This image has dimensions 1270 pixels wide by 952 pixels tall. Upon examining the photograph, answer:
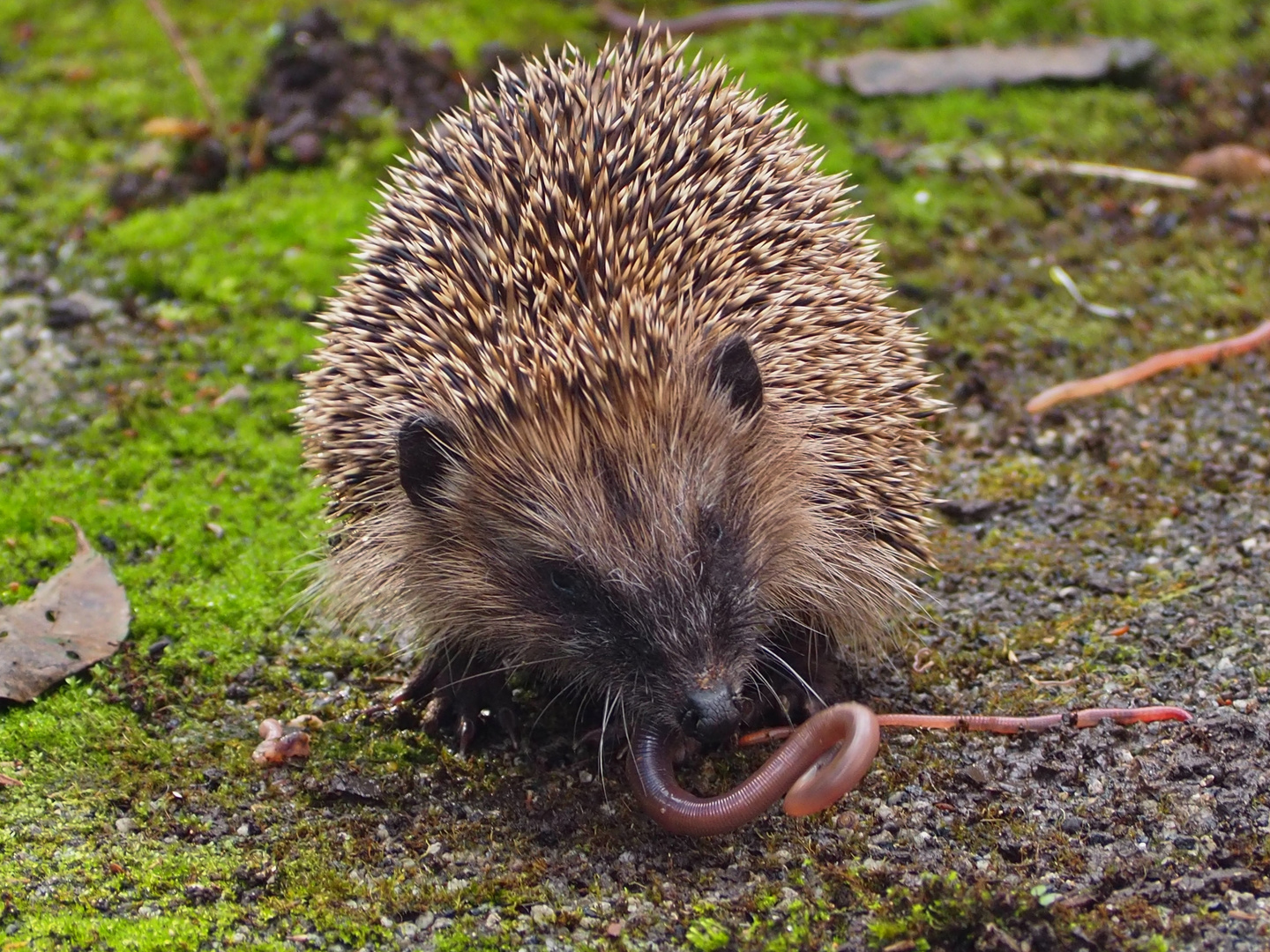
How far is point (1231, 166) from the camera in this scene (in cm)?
796

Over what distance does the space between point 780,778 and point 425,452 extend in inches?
57.6

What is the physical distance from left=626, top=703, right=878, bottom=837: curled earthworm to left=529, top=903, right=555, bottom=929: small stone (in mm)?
418

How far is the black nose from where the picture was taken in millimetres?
3691

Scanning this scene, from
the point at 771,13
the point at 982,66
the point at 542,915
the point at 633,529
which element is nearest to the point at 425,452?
the point at 633,529

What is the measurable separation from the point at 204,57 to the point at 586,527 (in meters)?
6.76

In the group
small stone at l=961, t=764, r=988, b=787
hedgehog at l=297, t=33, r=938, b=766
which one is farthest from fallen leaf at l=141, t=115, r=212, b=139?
small stone at l=961, t=764, r=988, b=787

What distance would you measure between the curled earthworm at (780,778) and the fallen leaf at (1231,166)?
5.51 metres

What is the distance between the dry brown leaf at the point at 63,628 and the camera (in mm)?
4789

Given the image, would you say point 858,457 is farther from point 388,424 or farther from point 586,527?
point 388,424

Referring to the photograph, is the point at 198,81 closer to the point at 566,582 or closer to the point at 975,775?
the point at 566,582

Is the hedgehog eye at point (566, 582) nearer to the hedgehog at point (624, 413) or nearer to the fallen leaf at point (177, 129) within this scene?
the hedgehog at point (624, 413)

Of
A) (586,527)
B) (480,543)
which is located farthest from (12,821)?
(586,527)

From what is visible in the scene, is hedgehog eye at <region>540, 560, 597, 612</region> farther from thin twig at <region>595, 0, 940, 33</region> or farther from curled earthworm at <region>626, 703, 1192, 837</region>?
thin twig at <region>595, 0, 940, 33</region>

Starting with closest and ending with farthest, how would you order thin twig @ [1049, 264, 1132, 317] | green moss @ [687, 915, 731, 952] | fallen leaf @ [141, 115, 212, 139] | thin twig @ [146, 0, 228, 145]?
green moss @ [687, 915, 731, 952] → thin twig @ [1049, 264, 1132, 317] → thin twig @ [146, 0, 228, 145] → fallen leaf @ [141, 115, 212, 139]
